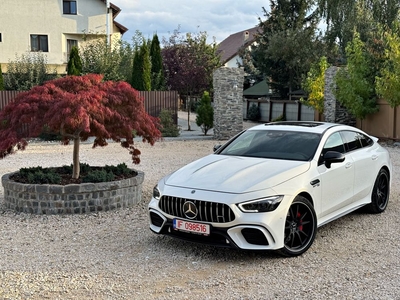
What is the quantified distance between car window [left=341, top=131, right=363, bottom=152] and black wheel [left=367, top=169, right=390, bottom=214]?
689mm

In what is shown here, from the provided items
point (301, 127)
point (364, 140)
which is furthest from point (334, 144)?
point (364, 140)

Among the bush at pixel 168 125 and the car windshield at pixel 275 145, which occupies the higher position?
the car windshield at pixel 275 145

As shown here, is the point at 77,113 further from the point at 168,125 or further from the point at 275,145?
the point at 168,125

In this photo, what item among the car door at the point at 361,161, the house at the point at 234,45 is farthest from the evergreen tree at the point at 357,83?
the house at the point at 234,45

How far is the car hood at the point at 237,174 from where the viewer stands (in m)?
5.42

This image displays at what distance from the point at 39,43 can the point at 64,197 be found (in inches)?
1128

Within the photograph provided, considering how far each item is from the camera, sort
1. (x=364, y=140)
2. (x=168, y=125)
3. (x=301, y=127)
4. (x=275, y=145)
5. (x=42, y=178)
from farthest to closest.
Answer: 1. (x=168, y=125)
2. (x=42, y=178)
3. (x=364, y=140)
4. (x=301, y=127)
5. (x=275, y=145)

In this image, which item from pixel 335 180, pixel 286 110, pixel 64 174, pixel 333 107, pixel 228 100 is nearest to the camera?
pixel 335 180

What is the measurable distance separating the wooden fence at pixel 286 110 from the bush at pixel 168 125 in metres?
7.35

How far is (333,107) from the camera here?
2033 centimetres

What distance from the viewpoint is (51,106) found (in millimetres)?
7281

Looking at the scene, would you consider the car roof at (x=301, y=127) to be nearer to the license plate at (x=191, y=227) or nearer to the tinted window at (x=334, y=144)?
the tinted window at (x=334, y=144)

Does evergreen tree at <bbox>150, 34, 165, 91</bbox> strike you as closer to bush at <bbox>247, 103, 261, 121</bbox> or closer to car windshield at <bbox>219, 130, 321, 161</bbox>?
bush at <bbox>247, 103, 261, 121</bbox>

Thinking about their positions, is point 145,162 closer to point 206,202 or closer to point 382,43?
point 206,202
